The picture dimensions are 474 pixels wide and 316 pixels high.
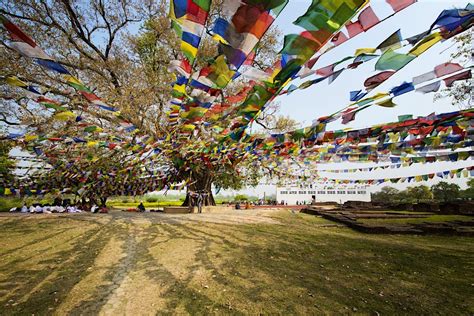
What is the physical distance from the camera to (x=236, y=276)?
14.6 feet

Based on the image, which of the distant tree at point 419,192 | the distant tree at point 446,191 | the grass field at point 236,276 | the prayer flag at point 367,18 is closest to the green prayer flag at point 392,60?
the prayer flag at point 367,18

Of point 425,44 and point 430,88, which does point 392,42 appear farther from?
point 430,88

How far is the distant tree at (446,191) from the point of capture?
35406mm

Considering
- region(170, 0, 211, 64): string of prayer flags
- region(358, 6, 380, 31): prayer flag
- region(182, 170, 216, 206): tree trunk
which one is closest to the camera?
region(170, 0, 211, 64): string of prayer flags

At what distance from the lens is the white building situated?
151 feet

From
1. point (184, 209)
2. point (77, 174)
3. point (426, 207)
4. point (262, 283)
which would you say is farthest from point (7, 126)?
point (426, 207)

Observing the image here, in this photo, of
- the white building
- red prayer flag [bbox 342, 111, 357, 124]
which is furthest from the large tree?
the white building

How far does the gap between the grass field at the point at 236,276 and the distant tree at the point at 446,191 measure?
37787 millimetres

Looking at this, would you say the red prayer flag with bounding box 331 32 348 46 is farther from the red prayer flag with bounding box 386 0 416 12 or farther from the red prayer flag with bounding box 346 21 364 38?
the red prayer flag with bounding box 386 0 416 12

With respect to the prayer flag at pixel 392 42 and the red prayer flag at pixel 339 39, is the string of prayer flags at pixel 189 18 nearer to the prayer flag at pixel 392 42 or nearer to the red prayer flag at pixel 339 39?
the red prayer flag at pixel 339 39

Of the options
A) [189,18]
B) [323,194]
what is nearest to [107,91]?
[189,18]

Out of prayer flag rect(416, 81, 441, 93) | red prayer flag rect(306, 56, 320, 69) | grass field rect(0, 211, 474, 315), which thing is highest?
prayer flag rect(416, 81, 441, 93)

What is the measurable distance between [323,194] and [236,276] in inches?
1848

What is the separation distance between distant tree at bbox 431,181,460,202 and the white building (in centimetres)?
1062
